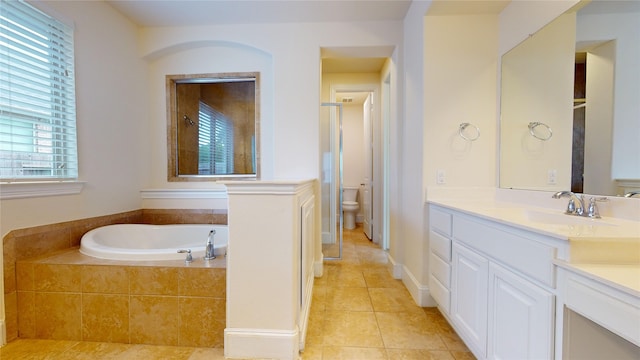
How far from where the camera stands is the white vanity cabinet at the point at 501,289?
92 centimetres

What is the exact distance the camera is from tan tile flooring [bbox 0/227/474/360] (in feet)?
4.74

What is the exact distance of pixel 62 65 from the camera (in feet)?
6.23

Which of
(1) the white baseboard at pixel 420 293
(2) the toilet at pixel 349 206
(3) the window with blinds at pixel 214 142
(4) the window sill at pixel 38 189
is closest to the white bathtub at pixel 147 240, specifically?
(4) the window sill at pixel 38 189

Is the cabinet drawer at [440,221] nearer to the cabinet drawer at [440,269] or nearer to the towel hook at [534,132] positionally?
the cabinet drawer at [440,269]

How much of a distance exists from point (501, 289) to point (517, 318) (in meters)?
0.13

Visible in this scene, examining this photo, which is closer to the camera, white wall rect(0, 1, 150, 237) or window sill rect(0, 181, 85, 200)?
window sill rect(0, 181, 85, 200)

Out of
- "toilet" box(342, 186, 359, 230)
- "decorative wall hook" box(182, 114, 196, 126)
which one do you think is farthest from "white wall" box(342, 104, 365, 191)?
"decorative wall hook" box(182, 114, 196, 126)

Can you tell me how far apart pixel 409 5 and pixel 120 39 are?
268 cm

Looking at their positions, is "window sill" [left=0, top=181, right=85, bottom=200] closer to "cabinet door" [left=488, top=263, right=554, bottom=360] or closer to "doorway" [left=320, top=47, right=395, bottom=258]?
"doorway" [left=320, top=47, right=395, bottom=258]

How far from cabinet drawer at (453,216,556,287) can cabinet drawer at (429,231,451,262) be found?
0.18 metres

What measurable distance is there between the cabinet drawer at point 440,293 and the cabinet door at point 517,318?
411 mm

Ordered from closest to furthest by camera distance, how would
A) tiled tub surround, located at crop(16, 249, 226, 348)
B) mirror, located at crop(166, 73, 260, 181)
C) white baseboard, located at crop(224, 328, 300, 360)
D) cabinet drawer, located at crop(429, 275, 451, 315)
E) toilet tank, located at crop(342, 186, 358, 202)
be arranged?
white baseboard, located at crop(224, 328, 300, 360)
tiled tub surround, located at crop(16, 249, 226, 348)
cabinet drawer, located at crop(429, 275, 451, 315)
mirror, located at crop(166, 73, 260, 181)
toilet tank, located at crop(342, 186, 358, 202)

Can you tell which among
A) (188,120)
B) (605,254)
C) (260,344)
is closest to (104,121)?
(188,120)

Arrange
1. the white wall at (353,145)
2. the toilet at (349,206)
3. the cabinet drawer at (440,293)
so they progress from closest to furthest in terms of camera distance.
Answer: the cabinet drawer at (440,293), the toilet at (349,206), the white wall at (353,145)
